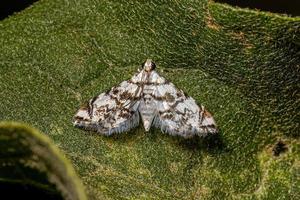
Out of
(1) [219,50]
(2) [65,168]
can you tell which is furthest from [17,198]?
(1) [219,50]

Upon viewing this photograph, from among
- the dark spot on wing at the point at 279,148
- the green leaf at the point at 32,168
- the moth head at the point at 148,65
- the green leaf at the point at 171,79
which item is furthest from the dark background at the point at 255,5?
the green leaf at the point at 32,168

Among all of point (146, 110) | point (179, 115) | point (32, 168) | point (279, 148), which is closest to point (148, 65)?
point (146, 110)

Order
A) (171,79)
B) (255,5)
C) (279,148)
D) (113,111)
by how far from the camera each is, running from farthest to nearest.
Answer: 1. (113,111)
2. (255,5)
3. (171,79)
4. (279,148)

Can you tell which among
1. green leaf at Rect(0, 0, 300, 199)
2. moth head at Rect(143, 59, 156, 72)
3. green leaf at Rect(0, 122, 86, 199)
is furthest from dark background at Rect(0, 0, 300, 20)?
green leaf at Rect(0, 122, 86, 199)

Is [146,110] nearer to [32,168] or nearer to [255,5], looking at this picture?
[255,5]

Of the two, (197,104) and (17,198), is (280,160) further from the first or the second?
(17,198)
